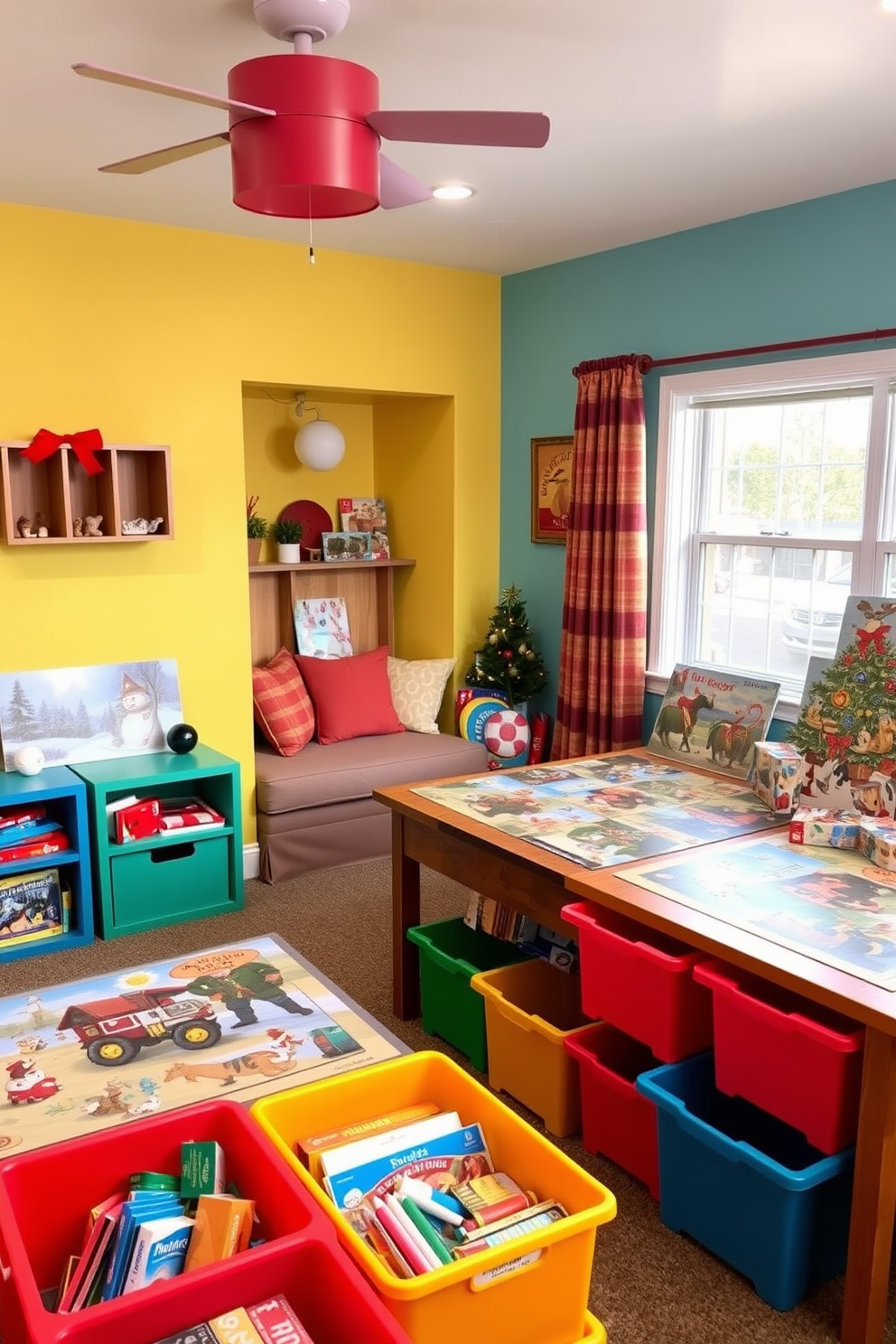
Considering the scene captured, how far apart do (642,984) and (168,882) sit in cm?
216

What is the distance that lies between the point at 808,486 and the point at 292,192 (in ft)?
7.42

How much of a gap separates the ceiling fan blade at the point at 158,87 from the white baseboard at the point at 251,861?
2.94 m

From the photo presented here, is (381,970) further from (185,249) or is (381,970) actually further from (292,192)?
(185,249)

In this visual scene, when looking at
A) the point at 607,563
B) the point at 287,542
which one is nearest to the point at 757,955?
the point at 607,563

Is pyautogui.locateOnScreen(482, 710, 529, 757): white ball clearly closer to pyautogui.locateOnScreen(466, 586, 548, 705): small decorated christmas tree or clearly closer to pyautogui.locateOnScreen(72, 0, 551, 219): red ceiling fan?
pyautogui.locateOnScreen(466, 586, 548, 705): small decorated christmas tree

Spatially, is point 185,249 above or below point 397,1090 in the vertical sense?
above

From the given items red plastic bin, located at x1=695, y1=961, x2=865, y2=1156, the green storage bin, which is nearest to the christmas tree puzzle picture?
red plastic bin, located at x1=695, y1=961, x2=865, y2=1156

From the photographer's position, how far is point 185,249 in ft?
13.0

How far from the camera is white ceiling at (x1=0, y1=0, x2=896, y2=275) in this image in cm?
220

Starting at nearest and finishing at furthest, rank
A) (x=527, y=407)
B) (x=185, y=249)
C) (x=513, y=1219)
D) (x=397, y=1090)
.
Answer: (x=513, y=1219), (x=397, y=1090), (x=185, y=249), (x=527, y=407)

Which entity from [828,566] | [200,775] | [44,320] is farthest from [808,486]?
[44,320]

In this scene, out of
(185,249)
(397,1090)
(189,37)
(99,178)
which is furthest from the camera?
(185,249)

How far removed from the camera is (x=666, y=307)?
4.02 meters

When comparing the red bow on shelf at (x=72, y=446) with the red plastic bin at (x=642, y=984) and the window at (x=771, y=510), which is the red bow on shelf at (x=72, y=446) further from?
the red plastic bin at (x=642, y=984)
